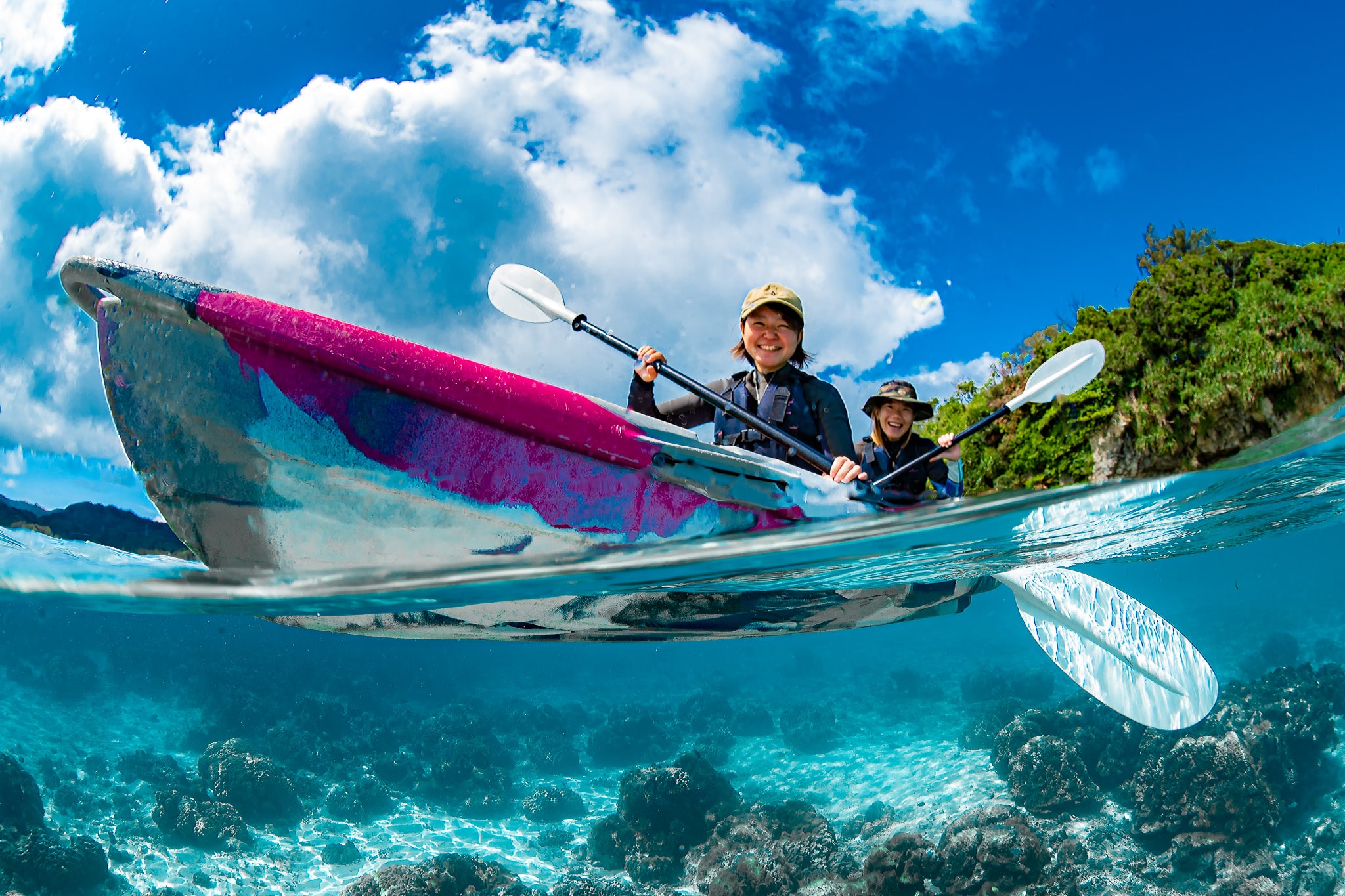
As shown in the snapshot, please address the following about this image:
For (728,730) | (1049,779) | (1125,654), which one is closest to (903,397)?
(1125,654)

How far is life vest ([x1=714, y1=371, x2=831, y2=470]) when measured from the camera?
339 cm

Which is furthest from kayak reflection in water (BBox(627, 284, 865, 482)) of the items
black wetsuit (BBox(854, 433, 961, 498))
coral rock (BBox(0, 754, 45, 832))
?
coral rock (BBox(0, 754, 45, 832))

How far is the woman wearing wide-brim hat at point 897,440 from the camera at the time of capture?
4082 millimetres

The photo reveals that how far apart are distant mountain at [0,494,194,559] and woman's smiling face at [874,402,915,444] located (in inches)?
185

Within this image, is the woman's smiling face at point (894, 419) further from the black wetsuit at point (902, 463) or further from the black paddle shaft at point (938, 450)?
the black paddle shaft at point (938, 450)

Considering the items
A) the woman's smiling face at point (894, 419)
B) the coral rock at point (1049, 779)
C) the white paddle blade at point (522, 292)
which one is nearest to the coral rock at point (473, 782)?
the coral rock at point (1049, 779)

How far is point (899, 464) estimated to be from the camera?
13.9ft

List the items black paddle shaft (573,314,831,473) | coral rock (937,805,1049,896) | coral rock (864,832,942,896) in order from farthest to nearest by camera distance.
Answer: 1. coral rock (864,832,942,896)
2. coral rock (937,805,1049,896)
3. black paddle shaft (573,314,831,473)

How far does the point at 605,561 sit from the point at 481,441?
832 mm

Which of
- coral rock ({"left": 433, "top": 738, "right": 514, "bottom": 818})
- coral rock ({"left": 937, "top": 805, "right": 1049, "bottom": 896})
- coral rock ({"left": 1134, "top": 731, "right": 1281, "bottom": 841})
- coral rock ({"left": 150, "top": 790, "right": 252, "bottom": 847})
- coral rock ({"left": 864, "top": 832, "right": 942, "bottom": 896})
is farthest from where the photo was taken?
coral rock ({"left": 433, "top": 738, "right": 514, "bottom": 818})

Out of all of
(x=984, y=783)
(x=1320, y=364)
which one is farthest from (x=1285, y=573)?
(x=1320, y=364)

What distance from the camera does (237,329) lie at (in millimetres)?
2445

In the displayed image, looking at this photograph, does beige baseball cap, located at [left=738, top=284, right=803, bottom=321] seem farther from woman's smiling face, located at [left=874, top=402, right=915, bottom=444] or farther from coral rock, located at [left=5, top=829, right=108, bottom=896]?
coral rock, located at [left=5, top=829, right=108, bottom=896]

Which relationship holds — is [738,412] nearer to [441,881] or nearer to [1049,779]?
[441,881]
